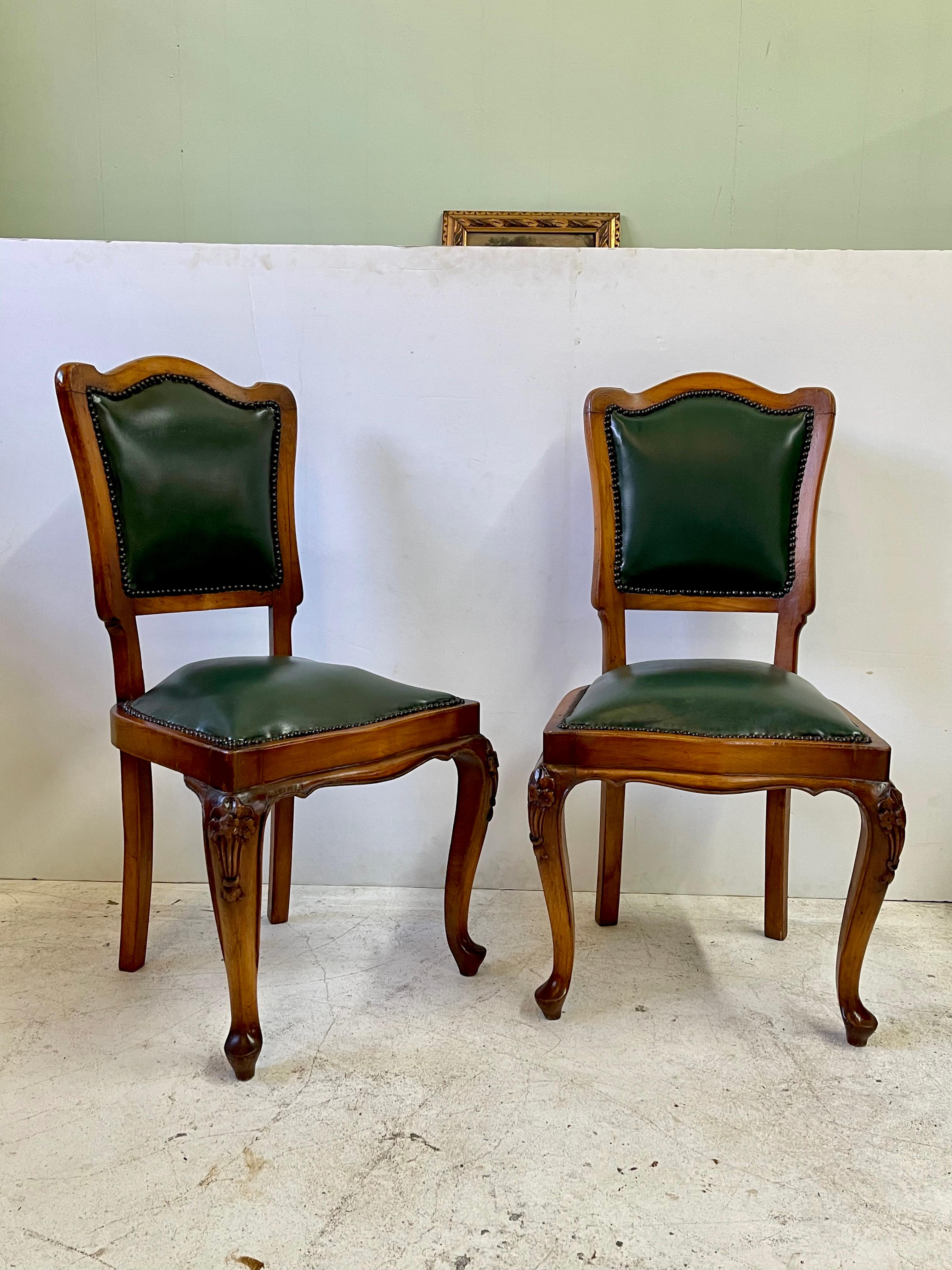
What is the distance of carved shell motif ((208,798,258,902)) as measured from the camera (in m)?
1.29

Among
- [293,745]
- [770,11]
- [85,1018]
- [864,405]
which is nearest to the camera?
[293,745]

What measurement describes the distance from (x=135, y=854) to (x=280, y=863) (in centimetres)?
32

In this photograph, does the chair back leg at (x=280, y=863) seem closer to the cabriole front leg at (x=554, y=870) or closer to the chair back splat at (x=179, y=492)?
the chair back splat at (x=179, y=492)

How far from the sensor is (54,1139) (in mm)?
1209

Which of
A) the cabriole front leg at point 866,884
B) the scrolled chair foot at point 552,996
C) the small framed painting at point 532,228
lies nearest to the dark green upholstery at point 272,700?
the scrolled chair foot at point 552,996

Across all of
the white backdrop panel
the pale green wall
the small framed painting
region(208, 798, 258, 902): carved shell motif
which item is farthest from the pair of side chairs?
the pale green wall

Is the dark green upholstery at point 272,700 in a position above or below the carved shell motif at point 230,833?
above

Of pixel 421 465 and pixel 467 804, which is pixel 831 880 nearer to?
pixel 467 804

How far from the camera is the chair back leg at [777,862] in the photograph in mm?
1793

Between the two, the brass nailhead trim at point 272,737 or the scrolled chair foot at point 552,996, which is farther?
the scrolled chair foot at point 552,996

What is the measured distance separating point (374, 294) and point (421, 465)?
0.36 metres

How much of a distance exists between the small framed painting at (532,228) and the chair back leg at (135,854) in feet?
7.31

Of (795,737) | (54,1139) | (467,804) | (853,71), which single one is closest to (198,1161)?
(54,1139)

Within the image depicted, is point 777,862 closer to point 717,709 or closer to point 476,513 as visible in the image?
point 717,709
